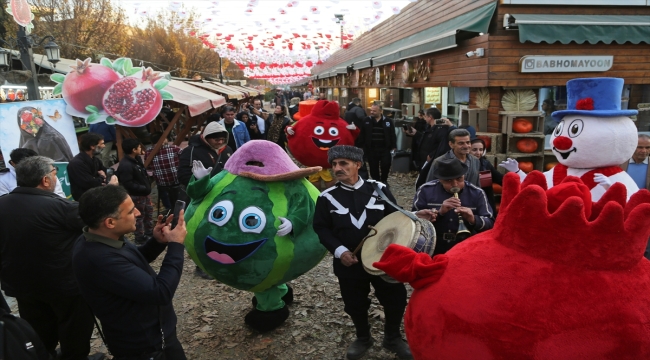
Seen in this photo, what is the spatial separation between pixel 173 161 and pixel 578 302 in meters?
6.22

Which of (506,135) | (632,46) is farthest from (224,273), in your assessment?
(632,46)

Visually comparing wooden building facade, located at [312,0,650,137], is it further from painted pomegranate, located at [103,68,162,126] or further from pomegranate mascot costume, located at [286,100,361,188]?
painted pomegranate, located at [103,68,162,126]

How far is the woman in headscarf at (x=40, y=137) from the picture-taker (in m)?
6.62

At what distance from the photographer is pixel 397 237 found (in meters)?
2.87

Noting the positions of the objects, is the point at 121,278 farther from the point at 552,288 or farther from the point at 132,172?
the point at 132,172

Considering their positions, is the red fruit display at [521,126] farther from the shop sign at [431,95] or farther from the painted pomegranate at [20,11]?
the painted pomegranate at [20,11]

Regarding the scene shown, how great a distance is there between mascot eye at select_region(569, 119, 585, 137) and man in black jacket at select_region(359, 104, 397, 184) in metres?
4.90

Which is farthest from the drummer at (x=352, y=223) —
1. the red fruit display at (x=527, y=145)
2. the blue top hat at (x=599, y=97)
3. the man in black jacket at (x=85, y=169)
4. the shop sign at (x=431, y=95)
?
the shop sign at (x=431, y=95)

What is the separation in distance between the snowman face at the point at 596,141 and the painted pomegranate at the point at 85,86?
21.8ft

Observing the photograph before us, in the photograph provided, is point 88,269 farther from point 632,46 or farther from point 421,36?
point 421,36

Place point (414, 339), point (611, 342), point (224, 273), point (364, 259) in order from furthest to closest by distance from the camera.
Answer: point (224, 273) → point (364, 259) → point (414, 339) → point (611, 342)

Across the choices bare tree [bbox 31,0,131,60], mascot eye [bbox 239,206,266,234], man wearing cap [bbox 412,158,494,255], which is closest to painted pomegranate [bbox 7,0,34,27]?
mascot eye [bbox 239,206,266,234]

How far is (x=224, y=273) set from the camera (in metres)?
3.65

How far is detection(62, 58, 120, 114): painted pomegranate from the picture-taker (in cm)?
701
